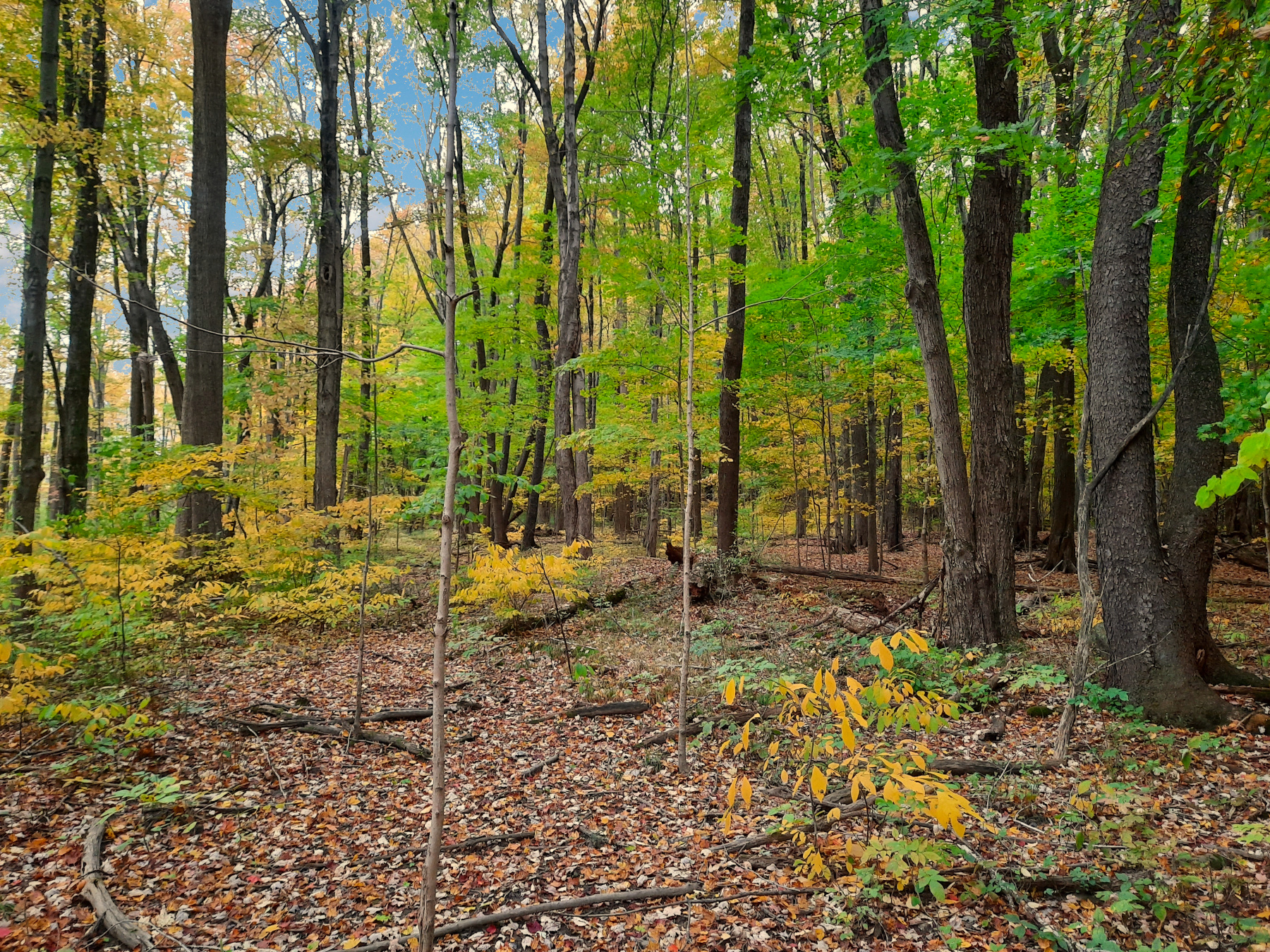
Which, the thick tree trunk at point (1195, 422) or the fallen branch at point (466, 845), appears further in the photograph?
the thick tree trunk at point (1195, 422)

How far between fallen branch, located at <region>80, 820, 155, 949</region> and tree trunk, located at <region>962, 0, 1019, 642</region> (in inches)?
279

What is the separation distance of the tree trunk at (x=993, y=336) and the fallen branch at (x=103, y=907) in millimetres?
7081

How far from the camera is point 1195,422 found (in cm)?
473

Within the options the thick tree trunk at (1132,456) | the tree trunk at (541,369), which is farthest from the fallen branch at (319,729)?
the tree trunk at (541,369)

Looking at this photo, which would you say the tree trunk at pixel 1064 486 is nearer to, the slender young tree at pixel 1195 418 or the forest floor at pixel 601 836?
the forest floor at pixel 601 836

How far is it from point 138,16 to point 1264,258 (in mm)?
18856

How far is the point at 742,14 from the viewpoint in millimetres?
9523

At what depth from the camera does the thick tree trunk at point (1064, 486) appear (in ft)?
35.3

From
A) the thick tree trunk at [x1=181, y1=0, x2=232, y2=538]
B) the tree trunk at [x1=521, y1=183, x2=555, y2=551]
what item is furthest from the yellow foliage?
the tree trunk at [x1=521, y1=183, x2=555, y2=551]

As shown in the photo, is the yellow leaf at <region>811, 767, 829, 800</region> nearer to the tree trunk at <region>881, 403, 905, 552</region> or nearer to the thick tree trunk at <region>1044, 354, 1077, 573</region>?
the thick tree trunk at <region>1044, 354, 1077, 573</region>

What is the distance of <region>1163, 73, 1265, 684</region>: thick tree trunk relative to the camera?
181 inches

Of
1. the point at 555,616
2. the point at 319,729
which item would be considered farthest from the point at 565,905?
the point at 555,616

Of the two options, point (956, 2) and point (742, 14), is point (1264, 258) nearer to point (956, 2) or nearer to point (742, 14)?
point (956, 2)

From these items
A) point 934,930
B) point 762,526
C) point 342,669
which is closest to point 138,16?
point 342,669
